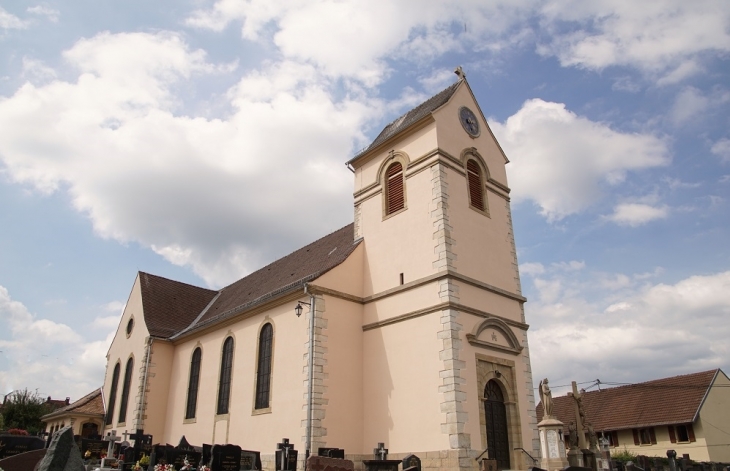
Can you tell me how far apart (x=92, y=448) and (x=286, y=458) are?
6.75 metres

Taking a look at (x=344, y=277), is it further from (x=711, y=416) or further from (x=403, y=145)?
(x=711, y=416)

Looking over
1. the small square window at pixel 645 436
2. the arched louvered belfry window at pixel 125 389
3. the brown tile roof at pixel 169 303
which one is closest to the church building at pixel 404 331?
the brown tile roof at pixel 169 303

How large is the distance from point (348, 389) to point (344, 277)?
3.80 m

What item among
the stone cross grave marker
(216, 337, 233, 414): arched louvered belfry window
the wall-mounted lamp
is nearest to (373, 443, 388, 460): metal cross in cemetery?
the stone cross grave marker

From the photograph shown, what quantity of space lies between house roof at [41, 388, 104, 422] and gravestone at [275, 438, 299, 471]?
1732cm

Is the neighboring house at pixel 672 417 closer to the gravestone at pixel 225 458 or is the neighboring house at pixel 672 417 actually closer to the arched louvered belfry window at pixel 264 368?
the arched louvered belfry window at pixel 264 368

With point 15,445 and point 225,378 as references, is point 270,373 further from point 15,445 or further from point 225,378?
point 15,445

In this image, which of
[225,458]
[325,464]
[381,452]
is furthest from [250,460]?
[325,464]

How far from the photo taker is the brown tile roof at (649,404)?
2994 centimetres

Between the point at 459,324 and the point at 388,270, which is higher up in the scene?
the point at 388,270

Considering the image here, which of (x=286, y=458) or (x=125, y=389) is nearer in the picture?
(x=286, y=458)

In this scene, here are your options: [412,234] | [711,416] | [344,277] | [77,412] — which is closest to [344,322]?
[344,277]

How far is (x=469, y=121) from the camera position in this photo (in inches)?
832

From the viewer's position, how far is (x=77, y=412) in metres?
28.5
